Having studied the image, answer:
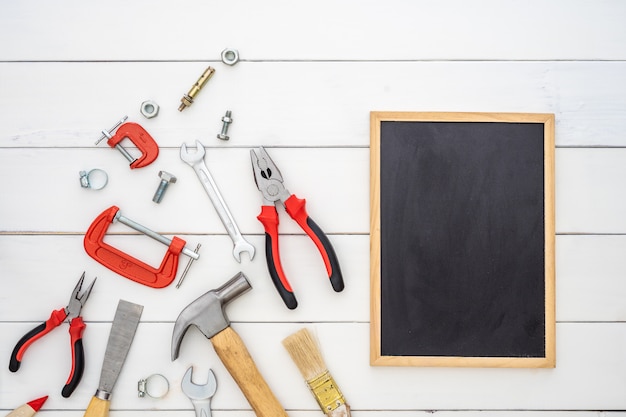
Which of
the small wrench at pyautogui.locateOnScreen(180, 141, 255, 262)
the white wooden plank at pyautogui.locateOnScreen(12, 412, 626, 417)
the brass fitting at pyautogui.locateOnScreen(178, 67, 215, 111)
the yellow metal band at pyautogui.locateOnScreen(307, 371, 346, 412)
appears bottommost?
the white wooden plank at pyautogui.locateOnScreen(12, 412, 626, 417)

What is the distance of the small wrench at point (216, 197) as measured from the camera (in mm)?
1171

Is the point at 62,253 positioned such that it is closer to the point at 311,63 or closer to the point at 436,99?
the point at 311,63

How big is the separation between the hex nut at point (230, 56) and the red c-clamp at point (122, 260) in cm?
37

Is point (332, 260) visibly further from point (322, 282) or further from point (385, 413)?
point (385, 413)

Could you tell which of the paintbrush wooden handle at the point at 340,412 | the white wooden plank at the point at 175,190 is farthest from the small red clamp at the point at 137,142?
the paintbrush wooden handle at the point at 340,412

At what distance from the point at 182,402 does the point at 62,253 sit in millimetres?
396

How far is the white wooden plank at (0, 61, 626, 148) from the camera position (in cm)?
119

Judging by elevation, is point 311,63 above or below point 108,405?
above

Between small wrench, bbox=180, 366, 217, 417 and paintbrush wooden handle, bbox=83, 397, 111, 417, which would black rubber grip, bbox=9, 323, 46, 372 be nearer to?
paintbrush wooden handle, bbox=83, 397, 111, 417

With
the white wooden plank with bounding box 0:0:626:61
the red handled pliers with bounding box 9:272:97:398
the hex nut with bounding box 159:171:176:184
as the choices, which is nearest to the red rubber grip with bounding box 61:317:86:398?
the red handled pliers with bounding box 9:272:97:398

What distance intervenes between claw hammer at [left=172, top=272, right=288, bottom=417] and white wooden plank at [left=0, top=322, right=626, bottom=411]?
44 millimetres

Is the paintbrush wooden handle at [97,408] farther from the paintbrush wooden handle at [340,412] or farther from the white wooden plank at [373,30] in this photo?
the white wooden plank at [373,30]

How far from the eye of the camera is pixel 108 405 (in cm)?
117

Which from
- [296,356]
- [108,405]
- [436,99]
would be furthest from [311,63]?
Answer: [108,405]
